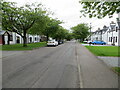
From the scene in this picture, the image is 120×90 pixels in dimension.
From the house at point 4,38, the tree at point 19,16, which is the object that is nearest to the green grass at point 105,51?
the tree at point 19,16

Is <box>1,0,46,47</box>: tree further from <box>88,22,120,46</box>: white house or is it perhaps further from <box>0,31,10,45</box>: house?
<box>88,22,120,46</box>: white house

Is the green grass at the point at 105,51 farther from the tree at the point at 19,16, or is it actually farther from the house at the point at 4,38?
the house at the point at 4,38

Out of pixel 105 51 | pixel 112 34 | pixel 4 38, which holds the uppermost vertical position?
pixel 112 34

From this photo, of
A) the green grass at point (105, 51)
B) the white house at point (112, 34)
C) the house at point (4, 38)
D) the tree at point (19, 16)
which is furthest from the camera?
the white house at point (112, 34)

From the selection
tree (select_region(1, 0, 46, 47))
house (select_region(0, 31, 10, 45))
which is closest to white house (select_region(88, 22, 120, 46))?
tree (select_region(1, 0, 46, 47))

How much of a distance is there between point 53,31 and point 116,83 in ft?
90.3

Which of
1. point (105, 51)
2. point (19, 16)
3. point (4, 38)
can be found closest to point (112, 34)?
point (105, 51)

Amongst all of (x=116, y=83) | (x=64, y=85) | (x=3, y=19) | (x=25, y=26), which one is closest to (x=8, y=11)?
(x=3, y=19)

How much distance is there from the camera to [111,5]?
5.65m

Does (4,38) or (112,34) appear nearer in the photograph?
(4,38)

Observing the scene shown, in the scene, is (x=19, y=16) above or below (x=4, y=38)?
above

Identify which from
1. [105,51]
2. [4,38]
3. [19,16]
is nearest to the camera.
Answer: [105,51]

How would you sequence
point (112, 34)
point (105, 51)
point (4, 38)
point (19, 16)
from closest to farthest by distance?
point (105, 51)
point (19, 16)
point (4, 38)
point (112, 34)

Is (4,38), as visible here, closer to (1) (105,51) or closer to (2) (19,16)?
(2) (19,16)
